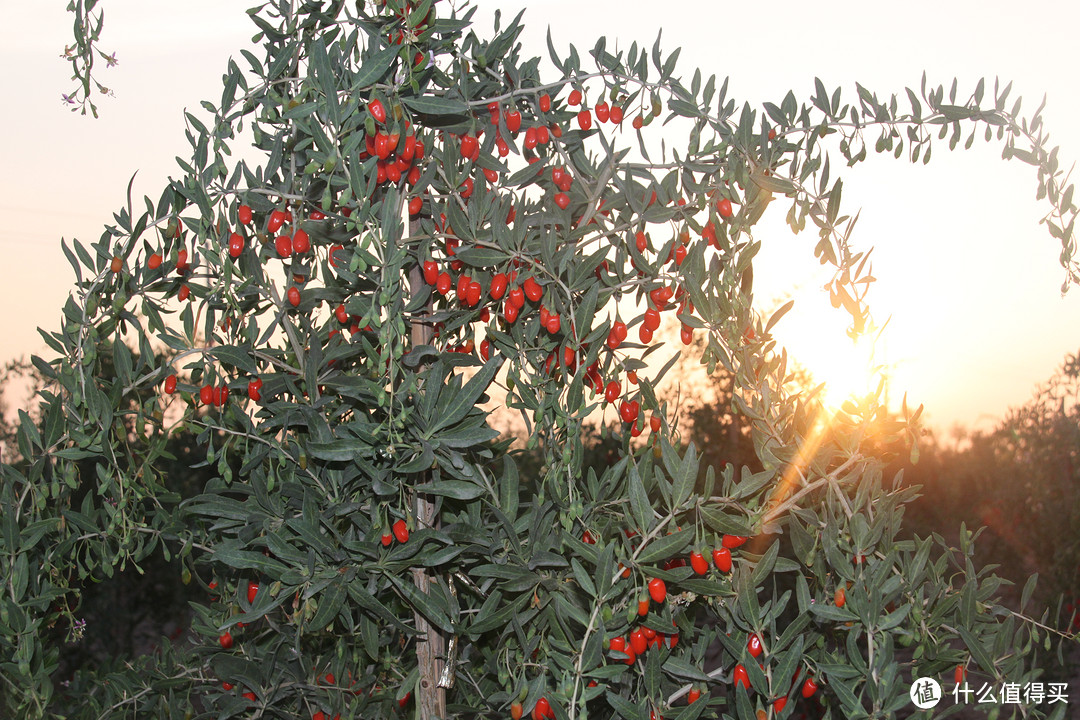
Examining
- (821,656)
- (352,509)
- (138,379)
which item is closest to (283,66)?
(138,379)

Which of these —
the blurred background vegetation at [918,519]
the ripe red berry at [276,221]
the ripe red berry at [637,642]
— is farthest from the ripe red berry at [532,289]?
the blurred background vegetation at [918,519]

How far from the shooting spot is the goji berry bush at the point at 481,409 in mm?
1503

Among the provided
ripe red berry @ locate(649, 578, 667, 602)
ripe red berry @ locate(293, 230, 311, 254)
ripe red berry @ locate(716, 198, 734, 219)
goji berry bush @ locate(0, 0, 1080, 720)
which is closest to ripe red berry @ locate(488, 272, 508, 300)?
goji berry bush @ locate(0, 0, 1080, 720)

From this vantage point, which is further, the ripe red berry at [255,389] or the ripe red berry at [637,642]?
the ripe red berry at [255,389]

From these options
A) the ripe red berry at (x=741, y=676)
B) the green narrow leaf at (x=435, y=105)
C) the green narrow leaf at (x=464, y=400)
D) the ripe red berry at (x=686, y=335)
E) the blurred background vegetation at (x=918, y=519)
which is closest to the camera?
the green narrow leaf at (x=464, y=400)

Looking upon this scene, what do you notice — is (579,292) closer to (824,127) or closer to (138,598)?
(824,127)

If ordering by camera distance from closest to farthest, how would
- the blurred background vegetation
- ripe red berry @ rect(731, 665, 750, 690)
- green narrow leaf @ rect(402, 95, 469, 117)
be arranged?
1. ripe red berry @ rect(731, 665, 750, 690)
2. green narrow leaf @ rect(402, 95, 469, 117)
3. the blurred background vegetation

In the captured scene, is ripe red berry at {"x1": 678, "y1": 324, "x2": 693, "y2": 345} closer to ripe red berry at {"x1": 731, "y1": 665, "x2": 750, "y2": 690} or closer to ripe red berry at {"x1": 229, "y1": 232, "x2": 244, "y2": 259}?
ripe red berry at {"x1": 731, "y1": 665, "x2": 750, "y2": 690}

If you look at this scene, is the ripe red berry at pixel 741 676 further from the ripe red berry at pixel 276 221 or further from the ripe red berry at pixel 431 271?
the ripe red berry at pixel 276 221

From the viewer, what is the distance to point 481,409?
154cm

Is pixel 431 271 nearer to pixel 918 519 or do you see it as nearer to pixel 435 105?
pixel 435 105

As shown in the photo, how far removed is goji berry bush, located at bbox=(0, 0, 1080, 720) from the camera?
150 centimetres

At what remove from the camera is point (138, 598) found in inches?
201

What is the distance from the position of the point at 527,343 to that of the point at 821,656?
0.83m
